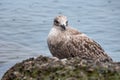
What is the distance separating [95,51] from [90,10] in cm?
593

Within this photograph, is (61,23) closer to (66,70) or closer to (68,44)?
(68,44)

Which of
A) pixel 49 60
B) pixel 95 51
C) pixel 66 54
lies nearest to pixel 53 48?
pixel 66 54

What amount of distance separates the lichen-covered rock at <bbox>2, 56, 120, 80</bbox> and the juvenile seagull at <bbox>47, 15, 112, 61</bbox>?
1.89m

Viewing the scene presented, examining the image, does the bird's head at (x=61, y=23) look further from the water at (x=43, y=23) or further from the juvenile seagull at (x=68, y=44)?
the water at (x=43, y=23)

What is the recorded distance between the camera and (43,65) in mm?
5953

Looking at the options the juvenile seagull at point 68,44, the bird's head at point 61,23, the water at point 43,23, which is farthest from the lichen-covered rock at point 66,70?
the water at point 43,23

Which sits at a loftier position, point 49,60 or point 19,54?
point 49,60

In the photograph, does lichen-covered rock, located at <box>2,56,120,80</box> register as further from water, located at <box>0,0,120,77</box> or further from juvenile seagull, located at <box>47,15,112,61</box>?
water, located at <box>0,0,120,77</box>

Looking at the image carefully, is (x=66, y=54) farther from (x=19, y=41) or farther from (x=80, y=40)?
(x=19, y=41)

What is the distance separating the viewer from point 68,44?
816cm

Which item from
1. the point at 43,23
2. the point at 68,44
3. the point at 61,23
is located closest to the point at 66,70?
the point at 68,44

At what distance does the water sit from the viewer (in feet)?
38.8

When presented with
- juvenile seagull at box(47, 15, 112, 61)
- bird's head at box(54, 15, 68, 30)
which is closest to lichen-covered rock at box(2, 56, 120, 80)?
juvenile seagull at box(47, 15, 112, 61)

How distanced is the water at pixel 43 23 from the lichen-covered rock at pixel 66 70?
14.9ft
